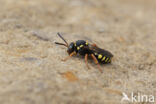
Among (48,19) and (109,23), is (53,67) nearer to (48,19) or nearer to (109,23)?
(48,19)

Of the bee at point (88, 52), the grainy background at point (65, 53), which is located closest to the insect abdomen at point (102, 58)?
the bee at point (88, 52)

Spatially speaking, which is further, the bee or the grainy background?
the bee

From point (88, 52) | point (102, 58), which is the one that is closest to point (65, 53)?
point (88, 52)

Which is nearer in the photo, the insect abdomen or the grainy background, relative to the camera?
the grainy background

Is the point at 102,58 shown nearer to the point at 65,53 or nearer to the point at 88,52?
the point at 88,52

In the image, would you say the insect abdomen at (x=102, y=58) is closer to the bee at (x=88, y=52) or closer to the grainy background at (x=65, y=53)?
the bee at (x=88, y=52)

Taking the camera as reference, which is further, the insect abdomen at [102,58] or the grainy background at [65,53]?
the insect abdomen at [102,58]

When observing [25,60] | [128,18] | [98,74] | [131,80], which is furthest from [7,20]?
[128,18]

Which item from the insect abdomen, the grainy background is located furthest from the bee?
the grainy background

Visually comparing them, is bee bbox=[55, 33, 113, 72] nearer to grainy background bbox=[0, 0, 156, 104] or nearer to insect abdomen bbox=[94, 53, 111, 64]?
insect abdomen bbox=[94, 53, 111, 64]
